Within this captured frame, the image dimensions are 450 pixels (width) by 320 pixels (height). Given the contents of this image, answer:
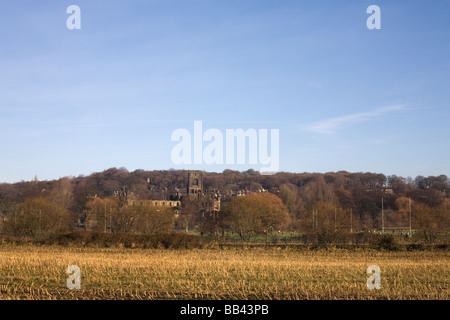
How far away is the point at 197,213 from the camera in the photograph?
373 ft

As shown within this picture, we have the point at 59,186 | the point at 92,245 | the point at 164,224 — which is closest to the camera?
the point at 92,245

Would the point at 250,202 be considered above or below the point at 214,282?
above

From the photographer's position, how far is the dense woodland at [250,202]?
2349 inches

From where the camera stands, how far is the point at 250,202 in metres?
70.6

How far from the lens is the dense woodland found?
59656 mm

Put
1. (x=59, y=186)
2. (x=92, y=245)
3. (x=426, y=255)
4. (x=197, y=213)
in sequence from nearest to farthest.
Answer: (x=426, y=255), (x=92, y=245), (x=197, y=213), (x=59, y=186)

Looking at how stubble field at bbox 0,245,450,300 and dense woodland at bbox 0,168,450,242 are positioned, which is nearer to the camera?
stubble field at bbox 0,245,450,300

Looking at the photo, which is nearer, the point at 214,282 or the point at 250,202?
the point at 214,282

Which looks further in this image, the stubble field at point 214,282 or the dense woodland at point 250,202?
the dense woodland at point 250,202
